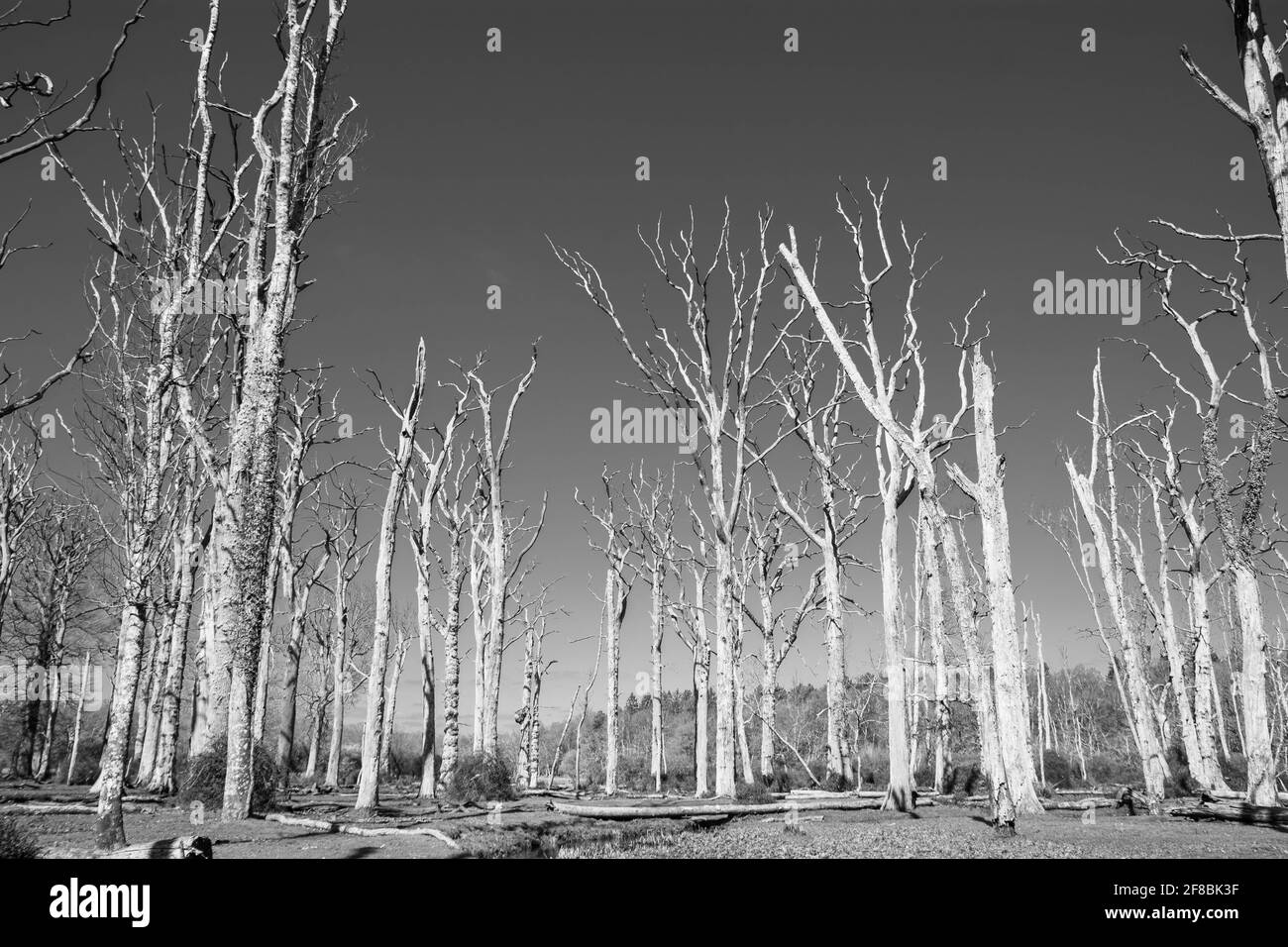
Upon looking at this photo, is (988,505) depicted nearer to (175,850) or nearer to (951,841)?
(951,841)

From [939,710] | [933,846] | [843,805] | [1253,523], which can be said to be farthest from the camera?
[939,710]

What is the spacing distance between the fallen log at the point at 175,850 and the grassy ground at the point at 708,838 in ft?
8.00

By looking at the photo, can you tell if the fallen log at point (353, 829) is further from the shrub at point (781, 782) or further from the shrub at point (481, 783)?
the shrub at point (781, 782)

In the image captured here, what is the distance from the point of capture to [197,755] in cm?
1316

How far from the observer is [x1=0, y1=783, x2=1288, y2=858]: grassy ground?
9352 mm

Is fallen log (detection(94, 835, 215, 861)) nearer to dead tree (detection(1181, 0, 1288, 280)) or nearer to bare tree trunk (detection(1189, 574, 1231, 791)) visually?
dead tree (detection(1181, 0, 1288, 280))

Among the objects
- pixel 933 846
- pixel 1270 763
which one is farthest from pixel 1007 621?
pixel 1270 763

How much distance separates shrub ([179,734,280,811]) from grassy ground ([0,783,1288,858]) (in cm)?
57

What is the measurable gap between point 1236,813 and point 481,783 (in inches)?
684

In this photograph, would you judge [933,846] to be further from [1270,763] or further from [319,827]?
[1270,763]

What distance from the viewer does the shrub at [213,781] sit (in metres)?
12.8

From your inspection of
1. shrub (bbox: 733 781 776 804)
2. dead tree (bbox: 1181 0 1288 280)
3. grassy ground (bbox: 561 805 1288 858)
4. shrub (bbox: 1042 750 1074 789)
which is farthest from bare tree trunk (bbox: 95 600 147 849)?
shrub (bbox: 1042 750 1074 789)
